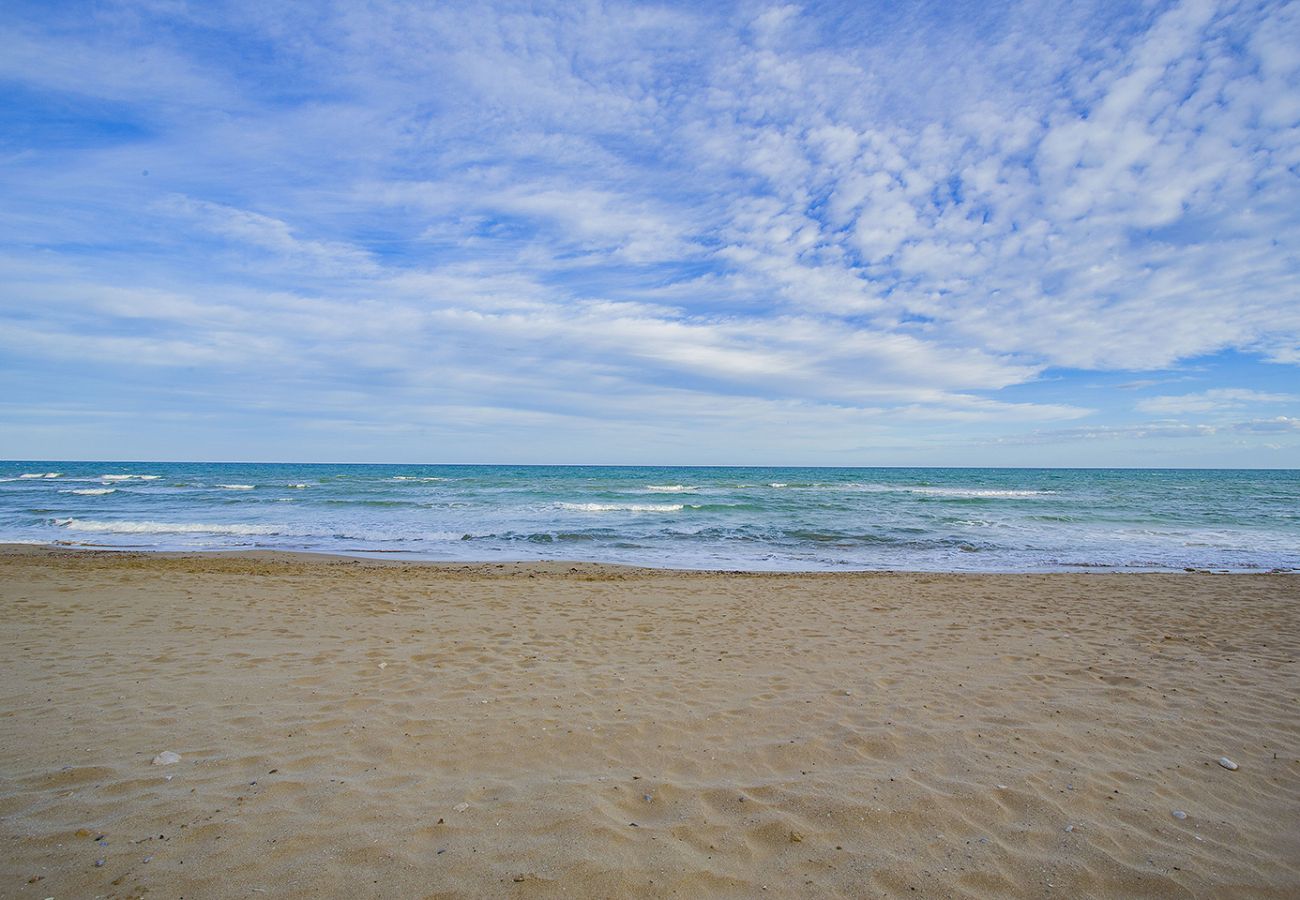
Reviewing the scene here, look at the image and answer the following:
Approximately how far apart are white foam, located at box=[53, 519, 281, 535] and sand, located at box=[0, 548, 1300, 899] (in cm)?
1300

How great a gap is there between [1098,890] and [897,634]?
16.3ft

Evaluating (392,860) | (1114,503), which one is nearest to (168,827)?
(392,860)

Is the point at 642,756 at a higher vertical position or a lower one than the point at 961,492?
lower

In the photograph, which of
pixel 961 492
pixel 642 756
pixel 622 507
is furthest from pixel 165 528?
pixel 961 492

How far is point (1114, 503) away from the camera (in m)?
32.8

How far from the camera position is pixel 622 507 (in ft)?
99.6

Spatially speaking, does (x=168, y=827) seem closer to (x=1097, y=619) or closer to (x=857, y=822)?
(x=857, y=822)

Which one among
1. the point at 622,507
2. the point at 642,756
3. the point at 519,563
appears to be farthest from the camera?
the point at 622,507

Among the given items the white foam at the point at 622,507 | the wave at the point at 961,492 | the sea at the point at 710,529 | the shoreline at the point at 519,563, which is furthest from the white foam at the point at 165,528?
the wave at the point at 961,492

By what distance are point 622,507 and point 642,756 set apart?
26.2 meters

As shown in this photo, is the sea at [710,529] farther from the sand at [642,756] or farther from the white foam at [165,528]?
the sand at [642,756]

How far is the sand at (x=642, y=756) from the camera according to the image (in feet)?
9.80

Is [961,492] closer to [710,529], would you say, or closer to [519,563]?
[710,529]

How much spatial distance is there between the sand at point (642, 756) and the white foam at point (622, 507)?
20283 millimetres
